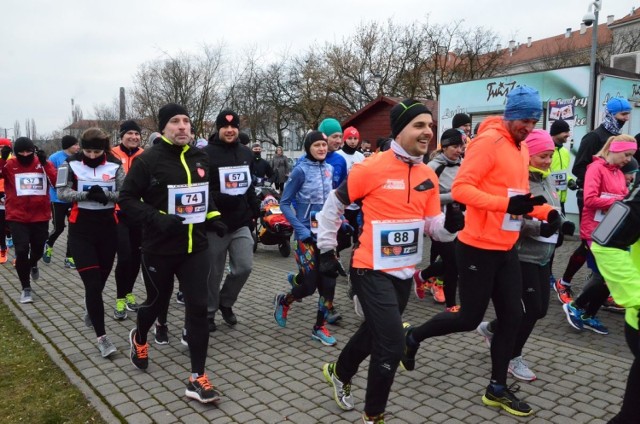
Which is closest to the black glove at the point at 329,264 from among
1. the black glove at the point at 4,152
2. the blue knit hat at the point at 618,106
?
the blue knit hat at the point at 618,106

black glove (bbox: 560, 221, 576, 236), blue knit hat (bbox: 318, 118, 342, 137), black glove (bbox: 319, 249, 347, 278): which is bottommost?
black glove (bbox: 319, 249, 347, 278)

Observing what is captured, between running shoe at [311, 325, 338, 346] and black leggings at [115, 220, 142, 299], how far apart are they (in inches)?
84.8

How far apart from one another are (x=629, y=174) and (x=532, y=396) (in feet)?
9.97

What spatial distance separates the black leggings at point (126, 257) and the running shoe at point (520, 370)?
3.86m

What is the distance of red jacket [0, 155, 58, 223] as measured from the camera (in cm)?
692

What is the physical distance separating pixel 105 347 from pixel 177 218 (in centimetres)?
181

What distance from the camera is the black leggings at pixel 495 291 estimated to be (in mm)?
3740

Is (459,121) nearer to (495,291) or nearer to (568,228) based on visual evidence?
(568,228)

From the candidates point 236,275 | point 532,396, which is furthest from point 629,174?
point 236,275

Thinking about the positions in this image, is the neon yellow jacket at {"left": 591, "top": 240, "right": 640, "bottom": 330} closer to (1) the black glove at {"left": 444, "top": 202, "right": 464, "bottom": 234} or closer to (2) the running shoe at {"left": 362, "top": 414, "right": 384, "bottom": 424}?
(1) the black glove at {"left": 444, "top": 202, "right": 464, "bottom": 234}

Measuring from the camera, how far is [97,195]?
4.97 meters

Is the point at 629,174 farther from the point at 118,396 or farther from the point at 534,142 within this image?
the point at 118,396

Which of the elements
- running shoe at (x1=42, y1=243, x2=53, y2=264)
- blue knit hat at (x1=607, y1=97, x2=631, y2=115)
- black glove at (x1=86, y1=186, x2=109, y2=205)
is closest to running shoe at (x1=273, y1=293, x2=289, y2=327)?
black glove at (x1=86, y1=186, x2=109, y2=205)

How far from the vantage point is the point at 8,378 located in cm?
457
